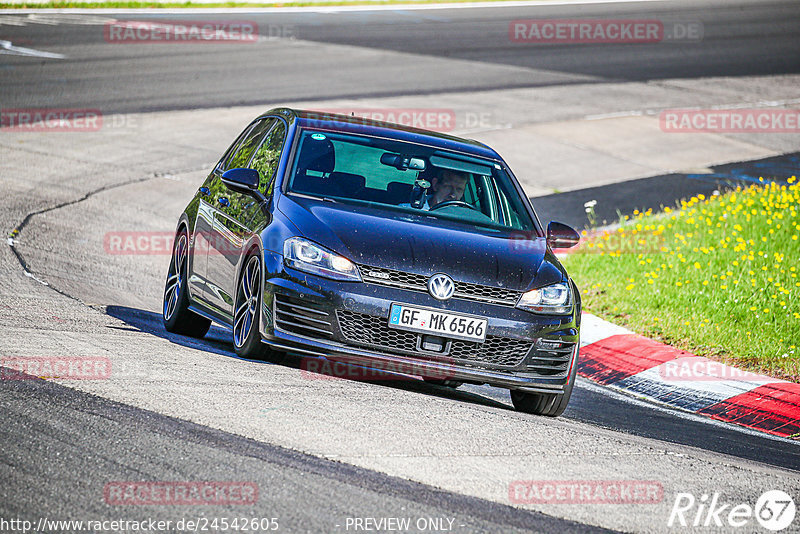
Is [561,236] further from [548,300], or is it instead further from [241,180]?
[241,180]

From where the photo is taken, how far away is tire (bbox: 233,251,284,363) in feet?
22.5

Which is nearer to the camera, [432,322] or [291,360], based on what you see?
[432,322]

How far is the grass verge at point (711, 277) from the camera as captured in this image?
9.62 metres

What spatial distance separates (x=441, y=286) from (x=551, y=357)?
873 millimetres

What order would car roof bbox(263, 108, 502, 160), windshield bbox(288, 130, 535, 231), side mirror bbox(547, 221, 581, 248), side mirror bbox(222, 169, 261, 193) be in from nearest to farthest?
1. side mirror bbox(222, 169, 261, 193)
2. windshield bbox(288, 130, 535, 231)
3. side mirror bbox(547, 221, 581, 248)
4. car roof bbox(263, 108, 502, 160)

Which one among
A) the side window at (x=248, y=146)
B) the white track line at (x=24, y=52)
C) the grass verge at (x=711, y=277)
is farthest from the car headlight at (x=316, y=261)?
the white track line at (x=24, y=52)

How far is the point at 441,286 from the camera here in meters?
6.61

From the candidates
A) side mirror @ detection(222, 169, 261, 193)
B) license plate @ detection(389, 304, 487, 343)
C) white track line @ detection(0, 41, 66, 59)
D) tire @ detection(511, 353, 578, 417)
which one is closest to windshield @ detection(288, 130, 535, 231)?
side mirror @ detection(222, 169, 261, 193)

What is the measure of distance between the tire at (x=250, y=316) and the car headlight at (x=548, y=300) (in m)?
1.53

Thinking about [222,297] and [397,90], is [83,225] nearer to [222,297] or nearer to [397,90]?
[222,297]

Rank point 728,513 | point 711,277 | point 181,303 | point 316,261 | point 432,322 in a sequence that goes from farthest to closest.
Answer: point 711,277, point 181,303, point 316,261, point 432,322, point 728,513

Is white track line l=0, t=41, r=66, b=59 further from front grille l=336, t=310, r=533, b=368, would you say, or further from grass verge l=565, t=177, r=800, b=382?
front grille l=336, t=310, r=533, b=368

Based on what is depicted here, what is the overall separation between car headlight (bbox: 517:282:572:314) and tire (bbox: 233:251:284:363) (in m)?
1.53

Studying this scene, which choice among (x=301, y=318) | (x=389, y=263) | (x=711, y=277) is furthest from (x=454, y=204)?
(x=711, y=277)
